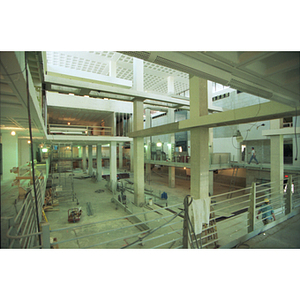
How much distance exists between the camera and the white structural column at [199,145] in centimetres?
520

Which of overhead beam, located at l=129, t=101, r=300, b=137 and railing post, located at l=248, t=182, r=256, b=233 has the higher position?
overhead beam, located at l=129, t=101, r=300, b=137

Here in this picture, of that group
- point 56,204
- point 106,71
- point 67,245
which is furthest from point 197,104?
point 106,71

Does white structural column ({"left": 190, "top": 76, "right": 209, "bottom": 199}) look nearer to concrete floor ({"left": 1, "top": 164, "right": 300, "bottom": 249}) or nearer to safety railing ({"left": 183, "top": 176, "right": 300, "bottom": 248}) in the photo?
safety railing ({"left": 183, "top": 176, "right": 300, "bottom": 248})

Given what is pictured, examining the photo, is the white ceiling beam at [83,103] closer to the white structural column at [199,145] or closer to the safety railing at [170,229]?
the safety railing at [170,229]

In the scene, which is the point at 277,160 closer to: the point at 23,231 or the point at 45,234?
the point at 45,234

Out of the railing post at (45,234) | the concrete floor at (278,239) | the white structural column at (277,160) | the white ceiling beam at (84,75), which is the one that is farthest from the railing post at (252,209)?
the white ceiling beam at (84,75)

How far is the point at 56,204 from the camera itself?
9.28 metres

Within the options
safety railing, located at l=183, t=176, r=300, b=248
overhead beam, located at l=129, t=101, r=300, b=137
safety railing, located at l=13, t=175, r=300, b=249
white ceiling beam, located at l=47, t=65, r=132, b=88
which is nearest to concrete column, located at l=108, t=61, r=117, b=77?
white ceiling beam, located at l=47, t=65, r=132, b=88

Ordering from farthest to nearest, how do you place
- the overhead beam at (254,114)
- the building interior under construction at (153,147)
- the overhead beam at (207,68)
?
the overhead beam at (254,114) < the building interior under construction at (153,147) < the overhead beam at (207,68)

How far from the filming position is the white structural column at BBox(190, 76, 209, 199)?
5.20 meters

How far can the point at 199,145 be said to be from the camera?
5250mm

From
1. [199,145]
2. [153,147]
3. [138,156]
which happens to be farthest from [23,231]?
[153,147]
